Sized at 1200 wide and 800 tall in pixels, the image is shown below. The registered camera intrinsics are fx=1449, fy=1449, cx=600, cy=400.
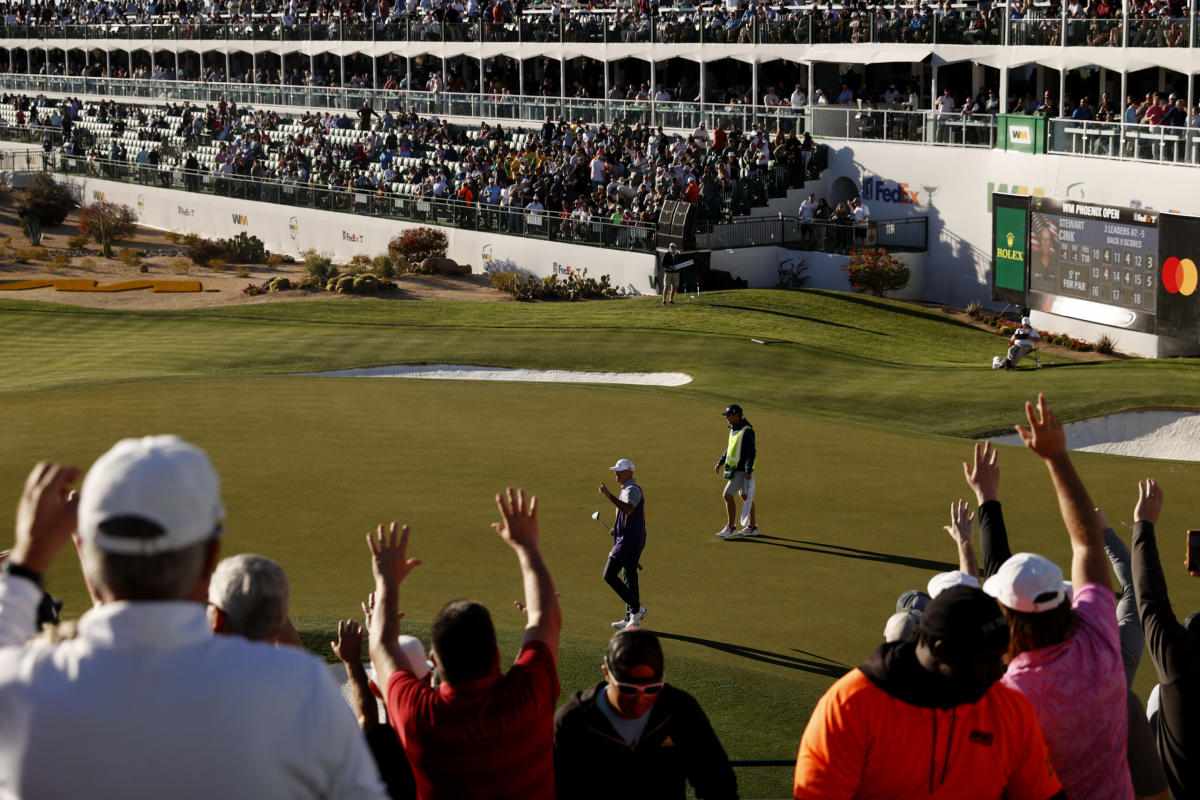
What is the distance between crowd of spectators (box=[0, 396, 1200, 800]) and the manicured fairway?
328cm

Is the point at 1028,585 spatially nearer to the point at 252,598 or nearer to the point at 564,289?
the point at 252,598

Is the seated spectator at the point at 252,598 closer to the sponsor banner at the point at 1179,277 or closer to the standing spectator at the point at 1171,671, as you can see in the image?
the standing spectator at the point at 1171,671

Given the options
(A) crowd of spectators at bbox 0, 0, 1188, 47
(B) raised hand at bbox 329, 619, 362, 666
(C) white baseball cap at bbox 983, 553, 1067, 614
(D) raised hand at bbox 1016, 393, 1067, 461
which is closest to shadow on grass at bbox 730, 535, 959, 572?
(D) raised hand at bbox 1016, 393, 1067, 461

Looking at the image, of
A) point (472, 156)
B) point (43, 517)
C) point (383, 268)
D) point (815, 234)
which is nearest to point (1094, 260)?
point (815, 234)

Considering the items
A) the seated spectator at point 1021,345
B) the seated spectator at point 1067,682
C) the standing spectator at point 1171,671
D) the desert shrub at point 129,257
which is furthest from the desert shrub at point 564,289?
the seated spectator at point 1067,682

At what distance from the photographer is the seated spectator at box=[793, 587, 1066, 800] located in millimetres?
4051

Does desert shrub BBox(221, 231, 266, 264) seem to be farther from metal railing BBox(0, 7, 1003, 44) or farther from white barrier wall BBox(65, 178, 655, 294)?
metal railing BBox(0, 7, 1003, 44)

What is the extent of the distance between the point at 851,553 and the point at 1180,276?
47.1 ft

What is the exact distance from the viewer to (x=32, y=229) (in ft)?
165

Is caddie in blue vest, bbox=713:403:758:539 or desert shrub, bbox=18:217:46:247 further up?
desert shrub, bbox=18:217:46:247

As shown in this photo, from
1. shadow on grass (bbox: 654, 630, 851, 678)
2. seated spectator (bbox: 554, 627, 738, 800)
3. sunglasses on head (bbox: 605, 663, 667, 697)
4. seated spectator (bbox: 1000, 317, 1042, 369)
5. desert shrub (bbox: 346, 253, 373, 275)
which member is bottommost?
shadow on grass (bbox: 654, 630, 851, 678)

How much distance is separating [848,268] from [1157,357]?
31.5 ft

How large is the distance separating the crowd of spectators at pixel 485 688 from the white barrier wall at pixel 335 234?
3069 cm

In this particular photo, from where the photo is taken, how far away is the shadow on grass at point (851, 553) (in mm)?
13164
